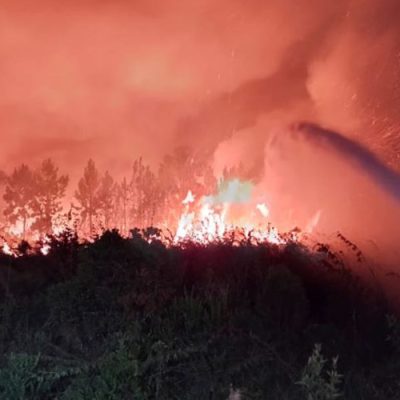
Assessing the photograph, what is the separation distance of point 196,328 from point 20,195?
51.1 metres

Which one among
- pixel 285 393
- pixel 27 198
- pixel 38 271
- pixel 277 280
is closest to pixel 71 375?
pixel 285 393

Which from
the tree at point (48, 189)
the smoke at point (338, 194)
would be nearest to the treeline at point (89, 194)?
the tree at point (48, 189)

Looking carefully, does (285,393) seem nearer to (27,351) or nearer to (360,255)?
(27,351)

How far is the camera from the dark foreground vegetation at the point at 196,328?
4711 millimetres

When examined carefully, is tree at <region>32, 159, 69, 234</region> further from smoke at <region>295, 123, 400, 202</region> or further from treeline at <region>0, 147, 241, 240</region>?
smoke at <region>295, 123, 400, 202</region>

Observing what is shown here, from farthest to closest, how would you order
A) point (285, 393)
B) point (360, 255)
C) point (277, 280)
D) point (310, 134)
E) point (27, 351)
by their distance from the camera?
point (310, 134) < point (360, 255) < point (277, 280) < point (27, 351) < point (285, 393)

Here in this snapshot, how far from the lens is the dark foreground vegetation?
15.5 ft

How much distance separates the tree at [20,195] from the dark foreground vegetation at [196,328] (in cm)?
4780

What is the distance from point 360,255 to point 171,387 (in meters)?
3.42

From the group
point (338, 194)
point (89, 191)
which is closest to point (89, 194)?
point (89, 191)

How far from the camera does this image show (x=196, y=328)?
5395mm

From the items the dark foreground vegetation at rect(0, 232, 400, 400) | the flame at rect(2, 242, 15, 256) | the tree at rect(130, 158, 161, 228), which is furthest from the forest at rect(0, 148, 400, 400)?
the tree at rect(130, 158, 161, 228)

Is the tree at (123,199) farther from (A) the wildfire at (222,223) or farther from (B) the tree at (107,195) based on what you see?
(A) the wildfire at (222,223)

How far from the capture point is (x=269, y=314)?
5465 millimetres
